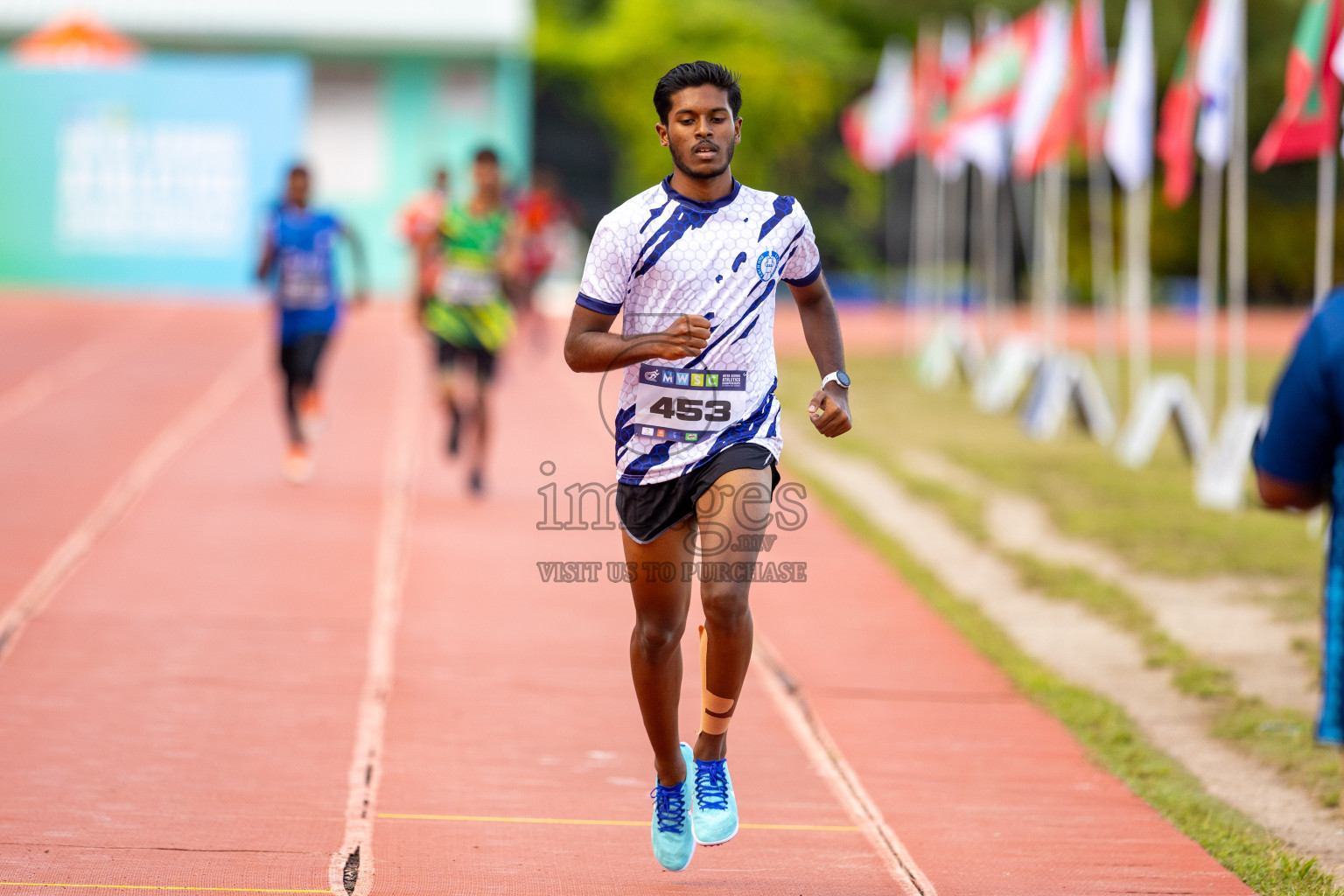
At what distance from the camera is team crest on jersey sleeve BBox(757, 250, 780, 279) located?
4621mm

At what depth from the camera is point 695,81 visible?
456 centimetres

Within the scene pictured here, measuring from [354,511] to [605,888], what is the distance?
6602 millimetres

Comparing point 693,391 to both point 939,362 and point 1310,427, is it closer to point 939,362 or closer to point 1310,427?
point 1310,427

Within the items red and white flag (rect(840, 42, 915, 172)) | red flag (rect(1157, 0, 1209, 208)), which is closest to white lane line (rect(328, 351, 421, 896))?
red flag (rect(1157, 0, 1209, 208))

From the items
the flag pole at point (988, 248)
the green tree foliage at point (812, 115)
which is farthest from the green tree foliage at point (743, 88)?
the flag pole at point (988, 248)

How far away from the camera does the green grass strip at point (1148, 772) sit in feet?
16.6

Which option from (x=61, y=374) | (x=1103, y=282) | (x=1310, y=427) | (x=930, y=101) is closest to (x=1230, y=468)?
(x=1103, y=282)

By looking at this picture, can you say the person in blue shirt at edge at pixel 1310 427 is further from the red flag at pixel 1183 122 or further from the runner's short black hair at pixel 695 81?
the red flag at pixel 1183 122

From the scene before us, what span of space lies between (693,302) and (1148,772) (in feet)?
8.80

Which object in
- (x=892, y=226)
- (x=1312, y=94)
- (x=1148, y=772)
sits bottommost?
(x=1148, y=772)

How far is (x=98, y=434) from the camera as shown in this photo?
14.3 m

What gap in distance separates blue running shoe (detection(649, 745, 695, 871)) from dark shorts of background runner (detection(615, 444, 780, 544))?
67cm

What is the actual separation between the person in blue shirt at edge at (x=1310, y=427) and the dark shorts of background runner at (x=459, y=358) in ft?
25.4

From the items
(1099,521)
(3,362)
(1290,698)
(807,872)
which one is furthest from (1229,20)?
(3,362)
